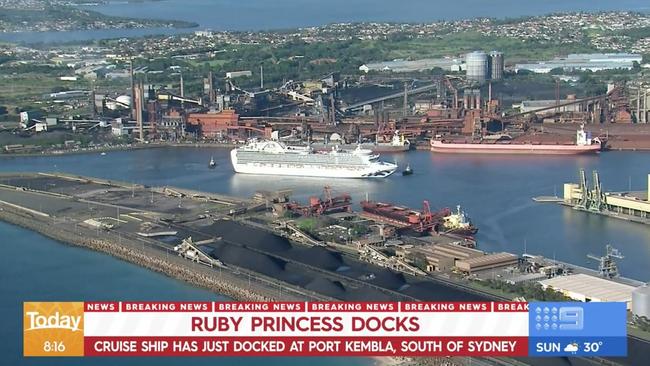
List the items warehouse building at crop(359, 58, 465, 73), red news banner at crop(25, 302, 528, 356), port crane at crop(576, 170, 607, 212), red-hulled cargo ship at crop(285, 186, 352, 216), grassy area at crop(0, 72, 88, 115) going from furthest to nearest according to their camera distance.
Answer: warehouse building at crop(359, 58, 465, 73)
grassy area at crop(0, 72, 88, 115)
port crane at crop(576, 170, 607, 212)
red-hulled cargo ship at crop(285, 186, 352, 216)
red news banner at crop(25, 302, 528, 356)

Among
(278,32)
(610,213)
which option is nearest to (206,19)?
(278,32)

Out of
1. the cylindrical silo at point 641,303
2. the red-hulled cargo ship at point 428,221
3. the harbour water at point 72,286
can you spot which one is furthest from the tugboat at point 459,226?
the cylindrical silo at point 641,303

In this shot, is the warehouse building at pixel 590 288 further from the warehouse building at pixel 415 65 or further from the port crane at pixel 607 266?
the warehouse building at pixel 415 65

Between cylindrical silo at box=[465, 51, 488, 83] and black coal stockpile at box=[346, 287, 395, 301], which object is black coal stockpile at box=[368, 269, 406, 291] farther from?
cylindrical silo at box=[465, 51, 488, 83]

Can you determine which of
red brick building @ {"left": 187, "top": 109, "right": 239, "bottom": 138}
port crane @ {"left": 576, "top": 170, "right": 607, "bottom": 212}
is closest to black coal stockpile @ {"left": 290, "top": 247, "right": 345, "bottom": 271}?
port crane @ {"left": 576, "top": 170, "right": 607, "bottom": 212}

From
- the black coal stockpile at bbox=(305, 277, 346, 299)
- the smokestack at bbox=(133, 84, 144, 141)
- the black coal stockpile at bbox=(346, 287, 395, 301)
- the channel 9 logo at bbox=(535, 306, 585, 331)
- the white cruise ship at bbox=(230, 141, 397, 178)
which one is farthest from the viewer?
the smokestack at bbox=(133, 84, 144, 141)

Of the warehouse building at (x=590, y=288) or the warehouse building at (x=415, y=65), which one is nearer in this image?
the warehouse building at (x=590, y=288)
